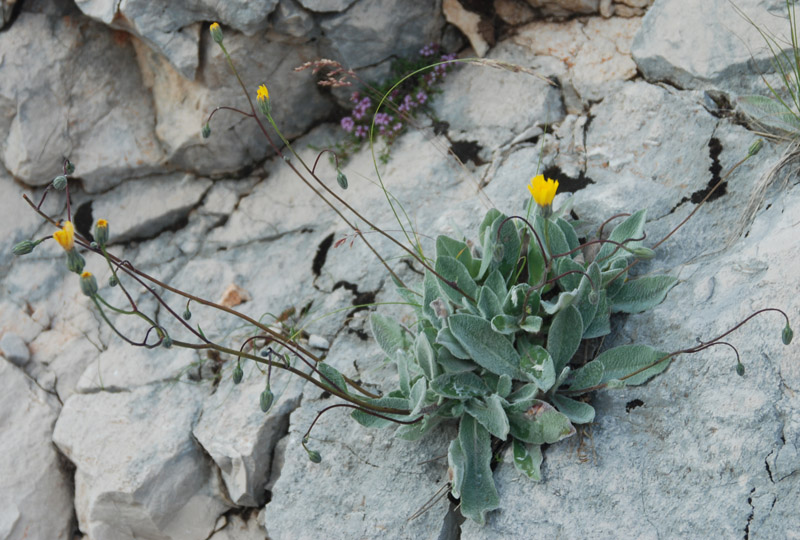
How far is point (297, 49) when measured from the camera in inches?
152

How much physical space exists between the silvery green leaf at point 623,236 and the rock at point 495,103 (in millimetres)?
936

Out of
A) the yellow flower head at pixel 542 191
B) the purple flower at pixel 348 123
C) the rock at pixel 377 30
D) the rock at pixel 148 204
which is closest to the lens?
the yellow flower head at pixel 542 191

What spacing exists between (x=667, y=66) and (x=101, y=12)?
115 inches

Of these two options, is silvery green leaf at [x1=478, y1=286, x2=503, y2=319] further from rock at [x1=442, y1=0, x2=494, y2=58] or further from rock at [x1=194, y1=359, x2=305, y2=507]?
rock at [x1=442, y1=0, x2=494, y2=58]

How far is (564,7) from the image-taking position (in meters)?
3.84

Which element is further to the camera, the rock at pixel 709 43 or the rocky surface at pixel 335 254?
the rock at pixel 709 43

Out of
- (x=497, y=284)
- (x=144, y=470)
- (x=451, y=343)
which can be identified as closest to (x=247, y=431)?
(x=144, y=470)

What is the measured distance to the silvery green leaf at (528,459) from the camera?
2.36 m

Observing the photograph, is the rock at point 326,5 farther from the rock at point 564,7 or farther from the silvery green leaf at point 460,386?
the silvery green leaf at point 460,386

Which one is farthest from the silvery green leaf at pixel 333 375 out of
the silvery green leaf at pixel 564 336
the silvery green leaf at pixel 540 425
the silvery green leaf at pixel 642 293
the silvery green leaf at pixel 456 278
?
the silvery green leaf at pixel 642 293

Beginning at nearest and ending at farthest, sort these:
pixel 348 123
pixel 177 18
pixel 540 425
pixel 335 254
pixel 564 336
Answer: pixel 540 425, pixel 564 336, pixel 335 254, pixel 177 18, pixel 348 123

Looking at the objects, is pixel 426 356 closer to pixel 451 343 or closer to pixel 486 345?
pixel 451 343

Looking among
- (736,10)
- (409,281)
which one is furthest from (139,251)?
(736,10)

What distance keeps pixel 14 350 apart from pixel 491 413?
8.65 feet
